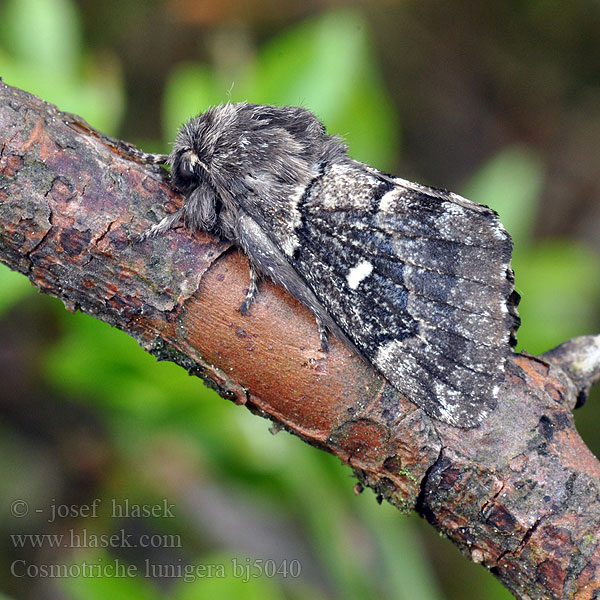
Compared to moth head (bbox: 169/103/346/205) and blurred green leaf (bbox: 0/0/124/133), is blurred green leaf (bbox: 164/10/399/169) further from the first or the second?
moth head (bbox: 169/103/346/205)

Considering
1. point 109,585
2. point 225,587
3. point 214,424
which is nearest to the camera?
point 225,587

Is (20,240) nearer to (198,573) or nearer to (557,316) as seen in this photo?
(198,573)

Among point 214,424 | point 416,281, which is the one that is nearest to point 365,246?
point 416,281

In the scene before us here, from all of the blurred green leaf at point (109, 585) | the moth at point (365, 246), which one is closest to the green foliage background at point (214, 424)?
the blurred green leaf at point (109, 585)

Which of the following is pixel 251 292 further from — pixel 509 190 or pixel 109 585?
pixel 509 190

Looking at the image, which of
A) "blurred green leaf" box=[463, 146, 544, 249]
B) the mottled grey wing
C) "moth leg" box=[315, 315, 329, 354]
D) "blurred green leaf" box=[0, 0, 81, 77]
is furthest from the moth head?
"blurred green leaf" box=[463, 146, 544, 249]
